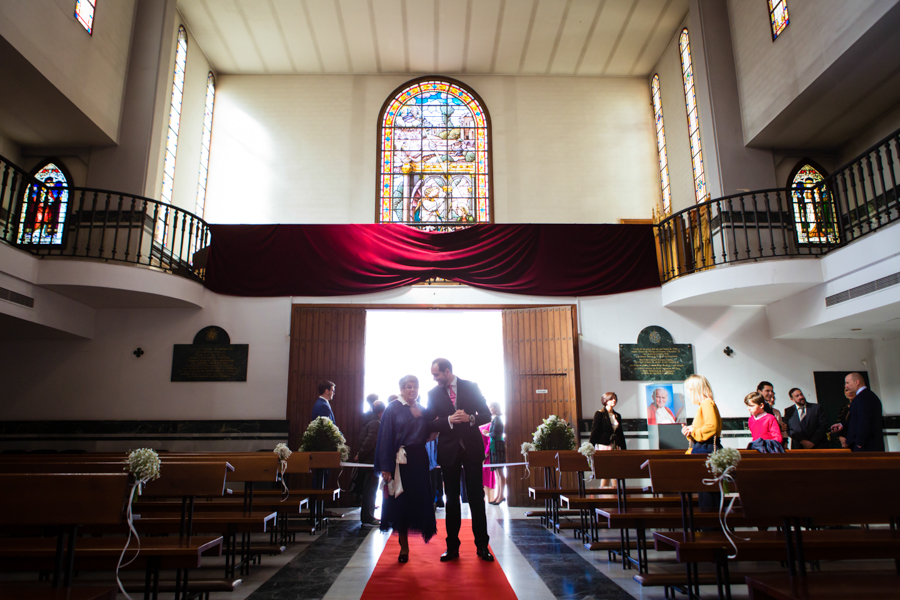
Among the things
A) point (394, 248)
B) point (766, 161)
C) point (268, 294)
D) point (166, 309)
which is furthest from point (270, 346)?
point (766, 161)

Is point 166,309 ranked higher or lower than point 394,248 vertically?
lower

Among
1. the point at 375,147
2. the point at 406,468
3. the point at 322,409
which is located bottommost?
the point at 406,468

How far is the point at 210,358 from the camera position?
860 cm

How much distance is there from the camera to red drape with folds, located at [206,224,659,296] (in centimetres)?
891

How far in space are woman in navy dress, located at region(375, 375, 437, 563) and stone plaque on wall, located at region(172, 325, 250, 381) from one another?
179 inches

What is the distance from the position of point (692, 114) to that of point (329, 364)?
25.2ft

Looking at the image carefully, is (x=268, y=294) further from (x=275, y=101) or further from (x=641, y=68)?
(x=641, y=68)

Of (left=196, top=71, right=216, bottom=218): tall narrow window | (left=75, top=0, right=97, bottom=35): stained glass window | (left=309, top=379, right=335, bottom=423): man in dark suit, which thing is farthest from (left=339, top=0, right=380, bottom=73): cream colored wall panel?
(left=309, top=379, right=335, bottom=423): man in dark suit

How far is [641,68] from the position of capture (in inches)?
473

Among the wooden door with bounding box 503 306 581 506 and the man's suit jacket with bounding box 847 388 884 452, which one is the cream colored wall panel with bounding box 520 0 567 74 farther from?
the man's suit jacket with bounding box 847 388 884 452

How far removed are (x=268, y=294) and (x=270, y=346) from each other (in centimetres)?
80

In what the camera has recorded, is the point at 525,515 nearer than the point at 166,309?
Yes

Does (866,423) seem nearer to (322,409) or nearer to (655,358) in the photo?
(655,358)

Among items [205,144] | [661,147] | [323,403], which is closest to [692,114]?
[661,147]
